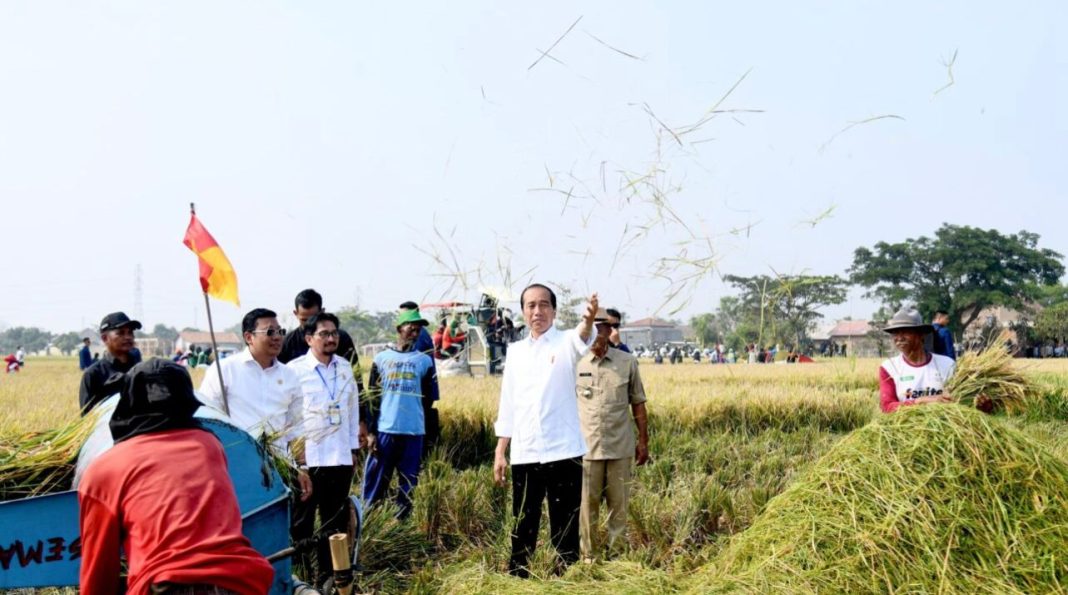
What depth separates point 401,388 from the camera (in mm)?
7008

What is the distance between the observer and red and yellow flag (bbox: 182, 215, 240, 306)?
16.4ft

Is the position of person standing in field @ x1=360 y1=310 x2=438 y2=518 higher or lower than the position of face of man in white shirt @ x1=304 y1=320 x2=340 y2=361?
lower

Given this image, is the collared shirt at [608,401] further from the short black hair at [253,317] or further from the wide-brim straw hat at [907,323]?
the short black hair at [253,317]

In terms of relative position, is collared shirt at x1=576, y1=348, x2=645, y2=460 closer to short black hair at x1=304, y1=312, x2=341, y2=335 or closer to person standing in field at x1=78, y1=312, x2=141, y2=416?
short black hair at x1=304, y1=312, x2=341, y2=335

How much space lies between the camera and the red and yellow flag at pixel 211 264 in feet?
16.4

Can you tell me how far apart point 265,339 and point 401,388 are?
2119 millimetres

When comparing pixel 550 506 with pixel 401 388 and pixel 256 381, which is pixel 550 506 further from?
pixel 401 388

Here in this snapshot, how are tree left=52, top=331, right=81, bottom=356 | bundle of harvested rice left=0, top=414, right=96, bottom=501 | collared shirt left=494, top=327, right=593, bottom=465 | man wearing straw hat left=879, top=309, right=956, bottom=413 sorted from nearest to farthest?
bundle of harvested rice left=0, top=414, right=96, bottom=501
collared shirt left=494, top=327, right=593, bottom=465
man wearing straw hat left=879, top=309, right=956, bottom=413
tree left=52, top=331, right=81, bottom=356

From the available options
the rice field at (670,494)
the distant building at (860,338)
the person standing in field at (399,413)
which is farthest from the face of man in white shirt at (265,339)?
the distant building at (860,338)

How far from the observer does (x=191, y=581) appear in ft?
8.65

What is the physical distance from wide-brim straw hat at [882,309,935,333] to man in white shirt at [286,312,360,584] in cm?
325

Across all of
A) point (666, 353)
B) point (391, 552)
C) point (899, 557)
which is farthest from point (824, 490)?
point (666, 353)

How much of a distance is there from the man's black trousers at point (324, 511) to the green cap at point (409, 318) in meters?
1.66

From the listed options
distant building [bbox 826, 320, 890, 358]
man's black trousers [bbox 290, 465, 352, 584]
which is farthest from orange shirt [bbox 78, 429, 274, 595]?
distant building [bbox 826, 320, 890, 358]
